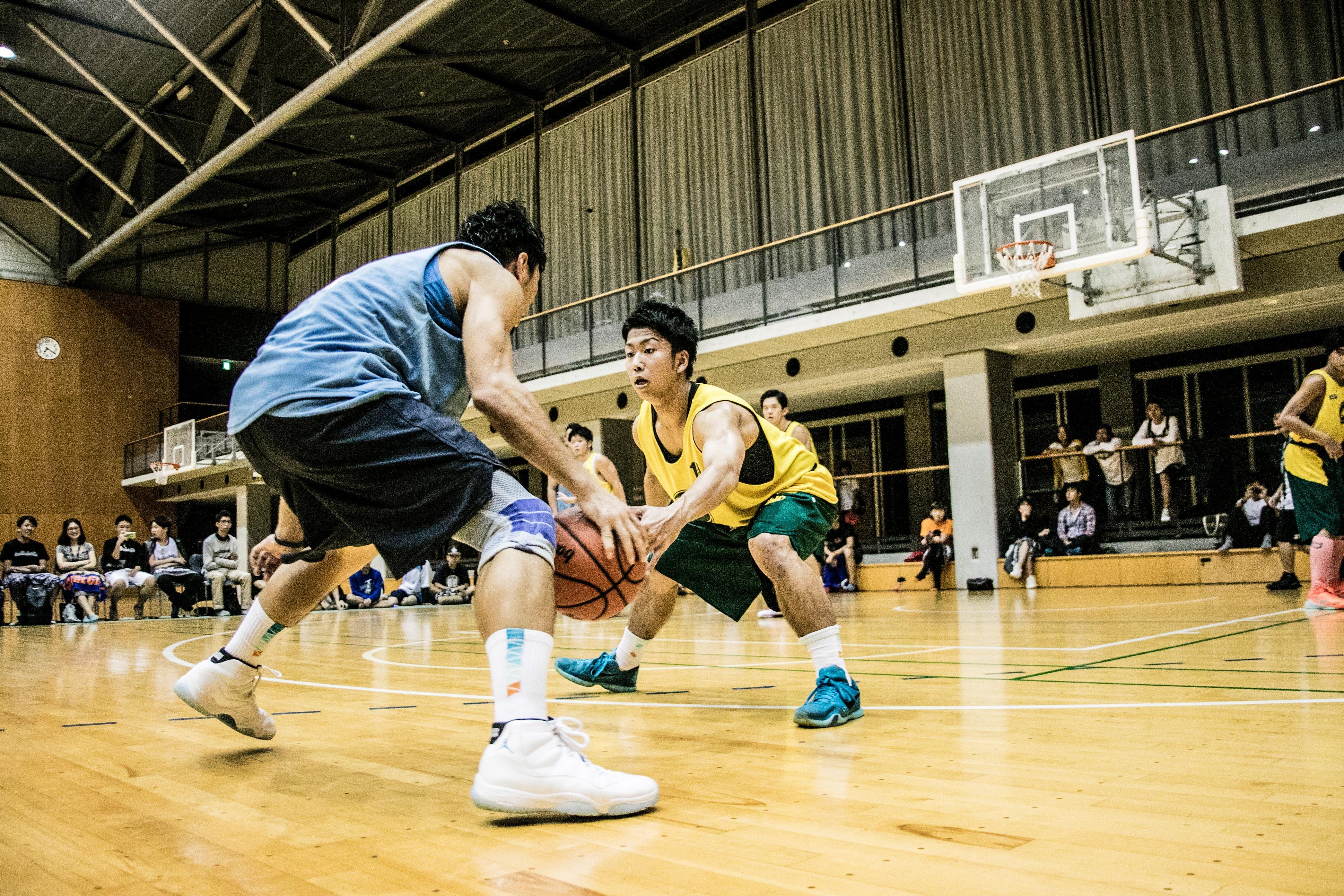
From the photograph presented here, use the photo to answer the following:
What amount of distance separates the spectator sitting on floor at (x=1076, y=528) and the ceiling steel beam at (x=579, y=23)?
36.3ft

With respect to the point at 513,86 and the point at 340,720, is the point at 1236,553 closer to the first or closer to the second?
the point at 340,720

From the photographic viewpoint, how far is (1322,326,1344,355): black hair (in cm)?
567

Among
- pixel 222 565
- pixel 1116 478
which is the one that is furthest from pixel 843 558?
pixel 222 565

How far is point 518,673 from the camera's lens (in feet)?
5.90

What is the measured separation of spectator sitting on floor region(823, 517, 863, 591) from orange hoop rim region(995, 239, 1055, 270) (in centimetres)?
445

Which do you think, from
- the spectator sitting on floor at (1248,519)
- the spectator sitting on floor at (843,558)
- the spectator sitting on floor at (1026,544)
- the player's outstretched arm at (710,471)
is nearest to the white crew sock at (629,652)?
the player's outstretched arm at (710,471)

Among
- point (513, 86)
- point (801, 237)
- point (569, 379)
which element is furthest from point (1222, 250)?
point (513, 86)

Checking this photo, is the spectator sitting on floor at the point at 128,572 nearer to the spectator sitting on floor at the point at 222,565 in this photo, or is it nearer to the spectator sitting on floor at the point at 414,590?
the spectator sitting on floor at the point at 222,565

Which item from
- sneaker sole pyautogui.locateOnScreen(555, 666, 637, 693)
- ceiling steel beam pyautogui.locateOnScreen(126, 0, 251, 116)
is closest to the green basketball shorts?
sneaker sole pyautogui.locateOnScreen(555, 666, 637, 693)

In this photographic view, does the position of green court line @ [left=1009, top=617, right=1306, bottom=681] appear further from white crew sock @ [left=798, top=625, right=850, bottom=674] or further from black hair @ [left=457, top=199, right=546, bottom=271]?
black hair @ [left=457, top=199, right=546, bottom=271]

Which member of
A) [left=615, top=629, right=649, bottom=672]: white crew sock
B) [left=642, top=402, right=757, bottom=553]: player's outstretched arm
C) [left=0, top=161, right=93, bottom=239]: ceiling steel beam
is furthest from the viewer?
[left=0, top=161, right=93, bottom=239]: ceiling steel beam

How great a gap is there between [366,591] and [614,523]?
544 inches

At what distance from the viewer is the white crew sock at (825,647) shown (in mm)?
2957

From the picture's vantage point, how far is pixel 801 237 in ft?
43.0
